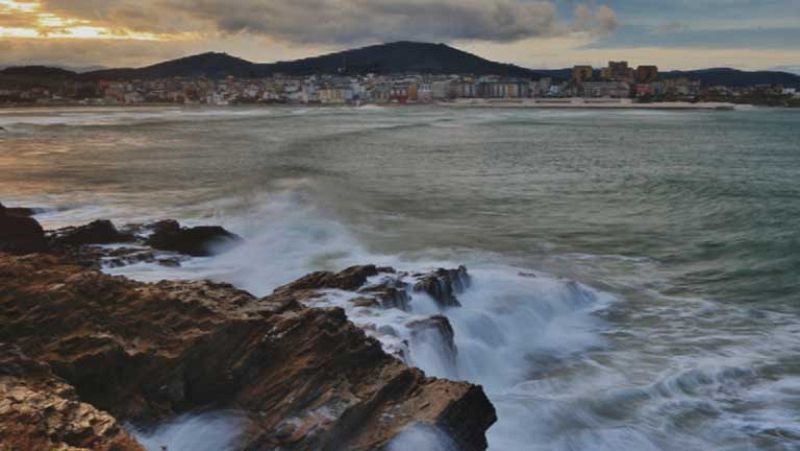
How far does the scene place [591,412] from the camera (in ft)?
31.9

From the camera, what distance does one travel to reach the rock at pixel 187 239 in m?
16.3

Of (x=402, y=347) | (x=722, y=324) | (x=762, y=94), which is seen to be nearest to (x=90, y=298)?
(x=402, y=347)

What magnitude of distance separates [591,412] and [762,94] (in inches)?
8291

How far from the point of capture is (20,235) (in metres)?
14.2

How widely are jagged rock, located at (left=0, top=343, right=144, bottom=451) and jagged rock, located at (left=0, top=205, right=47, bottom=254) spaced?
8.88 m

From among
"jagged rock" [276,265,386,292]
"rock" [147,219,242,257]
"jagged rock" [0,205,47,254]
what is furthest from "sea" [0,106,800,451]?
"jagged rock" [0,205,47,254]

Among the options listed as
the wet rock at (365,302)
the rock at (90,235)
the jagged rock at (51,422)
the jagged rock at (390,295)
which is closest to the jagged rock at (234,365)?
the jagged rock at (51,422)

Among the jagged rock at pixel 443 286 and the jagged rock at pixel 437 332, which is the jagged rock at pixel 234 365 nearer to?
the jagged rock at pixel 437 332

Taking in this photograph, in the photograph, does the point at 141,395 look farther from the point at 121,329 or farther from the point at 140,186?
the point at 140,186

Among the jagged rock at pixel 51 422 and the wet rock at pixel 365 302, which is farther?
the wet rock at pixel 365 302

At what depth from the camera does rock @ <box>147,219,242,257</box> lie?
1631 centimetres

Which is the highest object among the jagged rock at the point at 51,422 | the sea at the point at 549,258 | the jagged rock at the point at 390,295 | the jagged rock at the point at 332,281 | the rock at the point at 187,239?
the jagged rock at the point at 51,422

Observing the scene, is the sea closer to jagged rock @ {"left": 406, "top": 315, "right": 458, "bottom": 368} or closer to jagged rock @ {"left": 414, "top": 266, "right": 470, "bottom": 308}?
jagged rock @ {"left": 406, "top": 315, "right": 458, "bottom": 368}

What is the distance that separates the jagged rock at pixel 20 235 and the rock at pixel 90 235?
710mm
